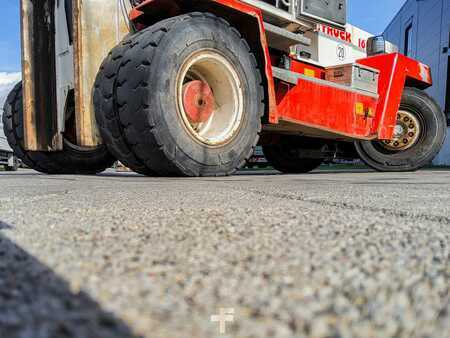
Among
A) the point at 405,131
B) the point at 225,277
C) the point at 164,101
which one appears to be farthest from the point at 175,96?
the point at 405,131

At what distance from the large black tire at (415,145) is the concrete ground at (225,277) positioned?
359 cm

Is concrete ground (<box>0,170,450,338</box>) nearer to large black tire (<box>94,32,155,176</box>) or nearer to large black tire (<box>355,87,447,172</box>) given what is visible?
large black tire (<box>94,32,155,176</box>)

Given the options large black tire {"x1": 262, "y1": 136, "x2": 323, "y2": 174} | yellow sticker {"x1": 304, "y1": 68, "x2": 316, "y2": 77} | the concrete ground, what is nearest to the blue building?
large black tire {"x1": 262, "y1": 136, "x2": 323, "y2": 174}

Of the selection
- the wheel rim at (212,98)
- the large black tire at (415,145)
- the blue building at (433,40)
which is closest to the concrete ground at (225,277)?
the wheel rim at (212,98)

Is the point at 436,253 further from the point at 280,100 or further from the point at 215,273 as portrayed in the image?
the point at 280,100

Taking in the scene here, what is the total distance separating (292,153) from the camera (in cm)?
445

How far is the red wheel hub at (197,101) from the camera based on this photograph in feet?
7.61

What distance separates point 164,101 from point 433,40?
12675 mm

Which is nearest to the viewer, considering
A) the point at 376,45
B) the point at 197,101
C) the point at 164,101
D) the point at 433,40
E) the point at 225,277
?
the point at 225,277

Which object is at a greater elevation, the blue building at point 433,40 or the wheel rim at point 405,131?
the blue building at point 433,40

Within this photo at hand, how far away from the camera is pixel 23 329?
0.27 metres

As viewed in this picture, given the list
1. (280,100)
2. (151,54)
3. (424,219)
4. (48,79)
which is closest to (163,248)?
(424,219)

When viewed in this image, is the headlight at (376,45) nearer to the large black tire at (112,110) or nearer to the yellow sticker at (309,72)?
the yellow sticker at (309,72)

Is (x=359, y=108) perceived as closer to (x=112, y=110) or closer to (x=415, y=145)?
(x=415, y=145)
